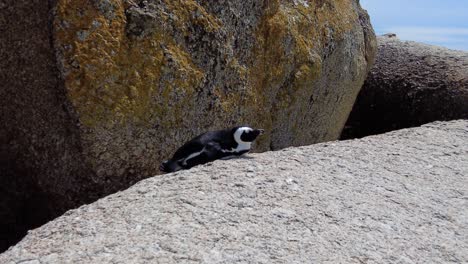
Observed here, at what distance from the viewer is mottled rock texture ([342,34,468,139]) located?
8.70 metres

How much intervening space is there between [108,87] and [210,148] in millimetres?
906

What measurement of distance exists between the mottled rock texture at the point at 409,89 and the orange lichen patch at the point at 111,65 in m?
4.93

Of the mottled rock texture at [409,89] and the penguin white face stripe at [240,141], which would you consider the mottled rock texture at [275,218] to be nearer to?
the penguin white face stripe at [240,141]

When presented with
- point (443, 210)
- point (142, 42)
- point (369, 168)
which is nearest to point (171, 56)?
point (142, 42)

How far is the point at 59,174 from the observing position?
15.9ft

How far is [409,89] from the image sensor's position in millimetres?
9133

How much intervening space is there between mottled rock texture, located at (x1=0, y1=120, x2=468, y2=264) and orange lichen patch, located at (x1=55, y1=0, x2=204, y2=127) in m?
0.63

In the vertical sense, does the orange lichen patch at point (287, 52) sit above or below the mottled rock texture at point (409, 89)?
above

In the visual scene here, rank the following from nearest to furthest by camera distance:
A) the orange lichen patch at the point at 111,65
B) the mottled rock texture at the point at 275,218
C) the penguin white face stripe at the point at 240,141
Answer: the mottled rock texture at the point at 275,218
the orange lichen patch at the point at 111,65
the penguin white face stripe at the point at 240,141

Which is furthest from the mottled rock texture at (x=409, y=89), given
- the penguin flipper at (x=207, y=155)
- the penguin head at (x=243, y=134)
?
the penguin flipper at (x=207, y=155)

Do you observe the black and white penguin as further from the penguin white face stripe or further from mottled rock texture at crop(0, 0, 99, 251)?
mottled rock texture at crop(0, 0, 99, 251)

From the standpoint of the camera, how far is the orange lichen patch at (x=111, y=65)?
4496mm

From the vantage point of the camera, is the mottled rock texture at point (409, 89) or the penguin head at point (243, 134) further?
the mottled rock texture at point (409, 89)

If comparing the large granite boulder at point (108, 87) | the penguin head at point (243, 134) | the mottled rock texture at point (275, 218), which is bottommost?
the mottled rock texture at point (275, 218)
